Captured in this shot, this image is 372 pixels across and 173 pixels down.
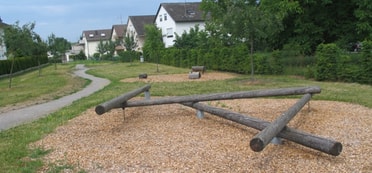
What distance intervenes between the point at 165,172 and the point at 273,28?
11.0 m

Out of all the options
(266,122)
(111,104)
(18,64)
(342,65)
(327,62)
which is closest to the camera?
(266,122)

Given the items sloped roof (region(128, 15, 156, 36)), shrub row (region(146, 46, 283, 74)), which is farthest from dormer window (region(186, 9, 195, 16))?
shrub row (region(146, 46, 283, 74))

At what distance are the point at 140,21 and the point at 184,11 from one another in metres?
12.7

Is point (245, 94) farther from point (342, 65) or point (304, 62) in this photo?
point (304, 62)

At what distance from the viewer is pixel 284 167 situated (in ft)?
14.8

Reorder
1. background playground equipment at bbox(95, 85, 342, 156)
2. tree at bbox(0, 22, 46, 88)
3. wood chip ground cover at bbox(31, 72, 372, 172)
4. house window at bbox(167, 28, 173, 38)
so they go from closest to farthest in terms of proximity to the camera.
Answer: background playground equipment at bbox(95, 85, 342, 156) < wood chip ground cover at bbox(31, 72, 372, 172) < tree at bbox(0, 22, 46, 88) < house window at bbox(167, 28, 173, 38)

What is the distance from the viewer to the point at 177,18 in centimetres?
4528

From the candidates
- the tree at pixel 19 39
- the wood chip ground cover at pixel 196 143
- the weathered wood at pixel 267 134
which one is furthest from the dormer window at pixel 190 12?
the weathered wood at pixel 267 134

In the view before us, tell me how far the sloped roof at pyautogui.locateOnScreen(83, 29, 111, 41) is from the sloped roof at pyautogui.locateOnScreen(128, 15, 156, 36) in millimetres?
29627

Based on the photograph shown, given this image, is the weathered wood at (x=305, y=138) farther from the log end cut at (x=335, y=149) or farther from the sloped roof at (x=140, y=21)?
the sloped roof at (x=140, y=21)

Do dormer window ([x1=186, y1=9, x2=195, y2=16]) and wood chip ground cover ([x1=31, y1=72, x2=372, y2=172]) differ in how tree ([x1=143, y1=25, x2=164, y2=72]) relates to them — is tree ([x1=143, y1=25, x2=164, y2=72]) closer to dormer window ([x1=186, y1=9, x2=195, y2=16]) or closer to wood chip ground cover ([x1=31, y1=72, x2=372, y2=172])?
dormer window ([x1=186, y1=9, x2=195, y2=16])

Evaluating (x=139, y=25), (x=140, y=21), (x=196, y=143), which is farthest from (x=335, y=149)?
(x=140, y=21)

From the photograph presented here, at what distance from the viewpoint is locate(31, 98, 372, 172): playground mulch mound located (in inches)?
185

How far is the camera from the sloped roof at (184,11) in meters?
45.7
